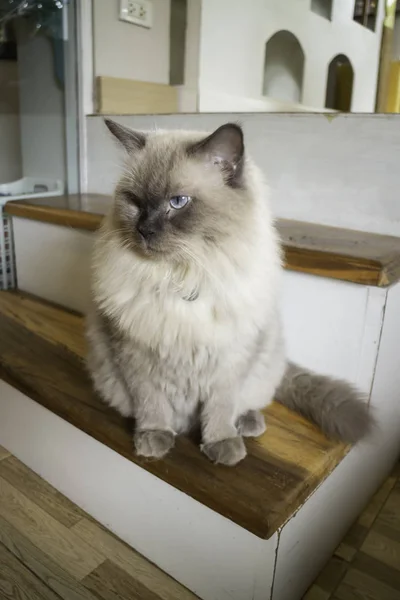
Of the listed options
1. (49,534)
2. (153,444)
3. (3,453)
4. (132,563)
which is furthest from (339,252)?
(3,453)

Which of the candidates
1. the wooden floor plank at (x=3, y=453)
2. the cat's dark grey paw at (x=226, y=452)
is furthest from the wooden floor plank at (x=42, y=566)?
the cat's dark grey paw at (x=226, y=452)

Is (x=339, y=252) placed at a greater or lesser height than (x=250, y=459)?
greater

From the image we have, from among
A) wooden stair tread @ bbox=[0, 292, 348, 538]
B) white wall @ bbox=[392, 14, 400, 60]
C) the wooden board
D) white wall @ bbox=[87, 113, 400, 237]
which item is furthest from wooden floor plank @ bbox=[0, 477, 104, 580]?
white wall @ bbox=[392, 14, 400, 60]

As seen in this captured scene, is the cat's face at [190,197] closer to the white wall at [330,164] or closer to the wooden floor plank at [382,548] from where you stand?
the white wall at [330,164]

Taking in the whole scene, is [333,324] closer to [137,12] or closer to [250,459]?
[250,459]

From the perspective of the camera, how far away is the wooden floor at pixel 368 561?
1.07m

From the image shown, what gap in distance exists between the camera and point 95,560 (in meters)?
1.10

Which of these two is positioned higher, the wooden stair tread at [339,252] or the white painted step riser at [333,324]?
the wooden stair tread at [339,252]

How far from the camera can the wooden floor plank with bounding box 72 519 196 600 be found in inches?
40.8

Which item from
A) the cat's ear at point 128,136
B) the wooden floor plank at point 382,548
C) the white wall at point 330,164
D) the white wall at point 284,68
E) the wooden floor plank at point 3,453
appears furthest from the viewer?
the white wall at point 284,68

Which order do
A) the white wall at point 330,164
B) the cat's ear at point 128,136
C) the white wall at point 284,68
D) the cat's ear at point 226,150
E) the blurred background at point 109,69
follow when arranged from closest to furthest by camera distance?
the cat's ear at point 226,150 → the cat's ear at point 128,136 → the white wall at point 330,164 → the blurred background at point 109,69 → the white wall at point 284,68

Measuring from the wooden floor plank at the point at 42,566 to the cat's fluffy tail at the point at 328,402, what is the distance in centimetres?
58

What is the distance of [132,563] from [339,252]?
0.81 meters

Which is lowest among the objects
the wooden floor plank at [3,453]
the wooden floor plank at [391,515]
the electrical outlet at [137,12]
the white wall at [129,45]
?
the wooden floor plank at [391,515]
